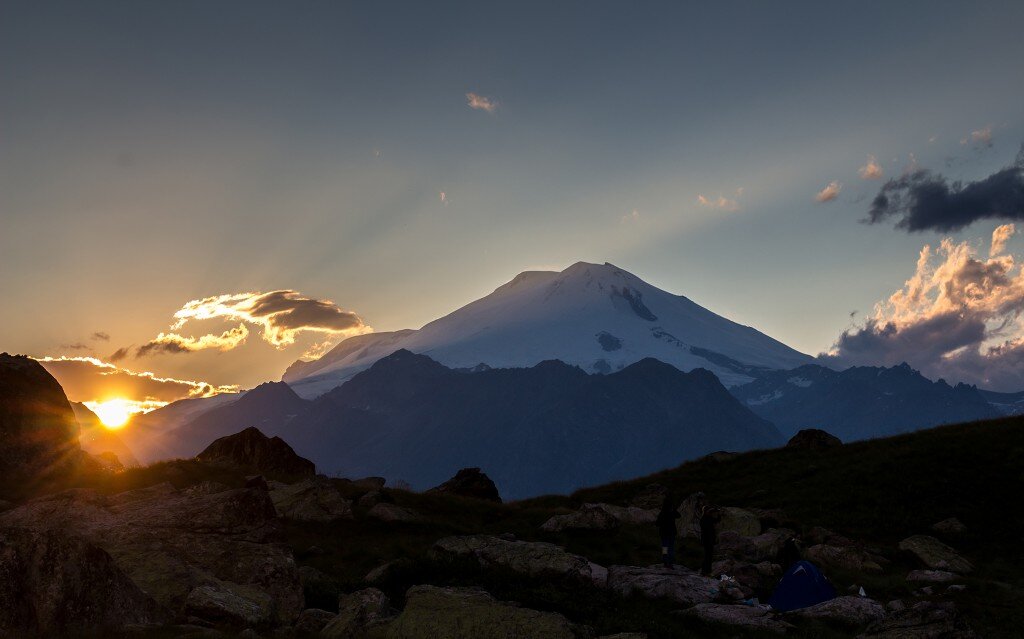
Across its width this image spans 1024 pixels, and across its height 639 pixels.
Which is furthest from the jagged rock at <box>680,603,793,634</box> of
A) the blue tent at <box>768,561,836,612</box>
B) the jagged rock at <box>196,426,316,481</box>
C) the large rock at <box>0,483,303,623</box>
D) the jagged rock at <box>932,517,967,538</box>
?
the jagged rock at <box>196,426,316,481</box>

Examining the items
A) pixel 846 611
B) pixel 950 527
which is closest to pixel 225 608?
pixel 846 611

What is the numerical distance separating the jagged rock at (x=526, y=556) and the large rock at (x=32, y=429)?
24008mm

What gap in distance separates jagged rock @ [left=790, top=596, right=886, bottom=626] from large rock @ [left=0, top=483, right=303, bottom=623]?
17907 millimetres

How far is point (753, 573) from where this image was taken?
33.3 m

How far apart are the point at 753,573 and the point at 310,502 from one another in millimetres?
23570

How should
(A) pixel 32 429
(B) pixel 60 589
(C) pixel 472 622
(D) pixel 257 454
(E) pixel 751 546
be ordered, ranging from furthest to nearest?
(D) pixel 257 454 → (A) pixel 32 429 → (E) pixel 751 546 → (C) pixel 472 622 → (B) pixel 60 589

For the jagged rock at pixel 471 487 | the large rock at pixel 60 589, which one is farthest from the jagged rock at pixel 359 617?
the jagged rock at pixel 471 487

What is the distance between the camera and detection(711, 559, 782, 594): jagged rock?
32250 millimetres

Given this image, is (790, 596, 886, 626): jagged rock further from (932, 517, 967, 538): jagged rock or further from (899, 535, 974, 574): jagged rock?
(932, 517, 967, 538): jagged rock

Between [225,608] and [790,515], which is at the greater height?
[225,608]

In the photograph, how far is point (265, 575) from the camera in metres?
24.4

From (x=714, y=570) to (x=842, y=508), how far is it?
2037cm

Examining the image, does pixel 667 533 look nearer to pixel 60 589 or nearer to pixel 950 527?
pixel 950 527

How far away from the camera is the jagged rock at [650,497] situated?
182ft
